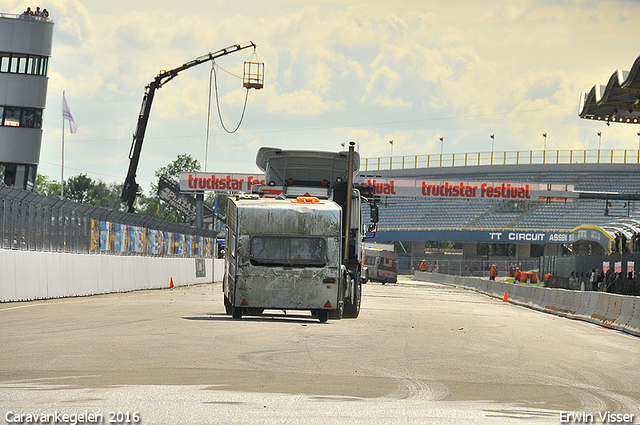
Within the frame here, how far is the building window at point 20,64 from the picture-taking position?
6156 centimetres

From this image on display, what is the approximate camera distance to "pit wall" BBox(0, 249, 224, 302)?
23422 mm

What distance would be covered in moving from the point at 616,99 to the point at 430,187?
4098cm

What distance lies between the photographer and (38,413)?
7477 mm

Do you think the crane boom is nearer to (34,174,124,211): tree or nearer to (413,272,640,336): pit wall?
(413,272,640,336): pit wall

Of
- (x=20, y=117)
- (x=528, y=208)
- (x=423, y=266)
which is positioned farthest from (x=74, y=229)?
(x=528, y=208)

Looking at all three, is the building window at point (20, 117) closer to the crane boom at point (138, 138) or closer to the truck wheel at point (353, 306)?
the crane boom at point (138, 138)

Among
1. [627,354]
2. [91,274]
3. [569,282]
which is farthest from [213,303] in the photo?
[569,282]

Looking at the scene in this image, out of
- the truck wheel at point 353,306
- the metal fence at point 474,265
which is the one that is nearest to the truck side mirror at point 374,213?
the truck wheel at point 353,306

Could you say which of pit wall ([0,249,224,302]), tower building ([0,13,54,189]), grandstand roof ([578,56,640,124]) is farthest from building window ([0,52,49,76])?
grandstand roof ([578,56,640,124])

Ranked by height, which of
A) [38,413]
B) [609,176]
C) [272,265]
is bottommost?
[38,413]

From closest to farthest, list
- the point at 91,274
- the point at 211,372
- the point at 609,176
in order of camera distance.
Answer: the point at 211,372 → the point at 91,274 → the point at 609,176

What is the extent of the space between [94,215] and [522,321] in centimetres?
1526

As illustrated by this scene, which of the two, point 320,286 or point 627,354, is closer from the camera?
point 627,354

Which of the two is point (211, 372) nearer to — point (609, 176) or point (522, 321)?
point (522, 321)
